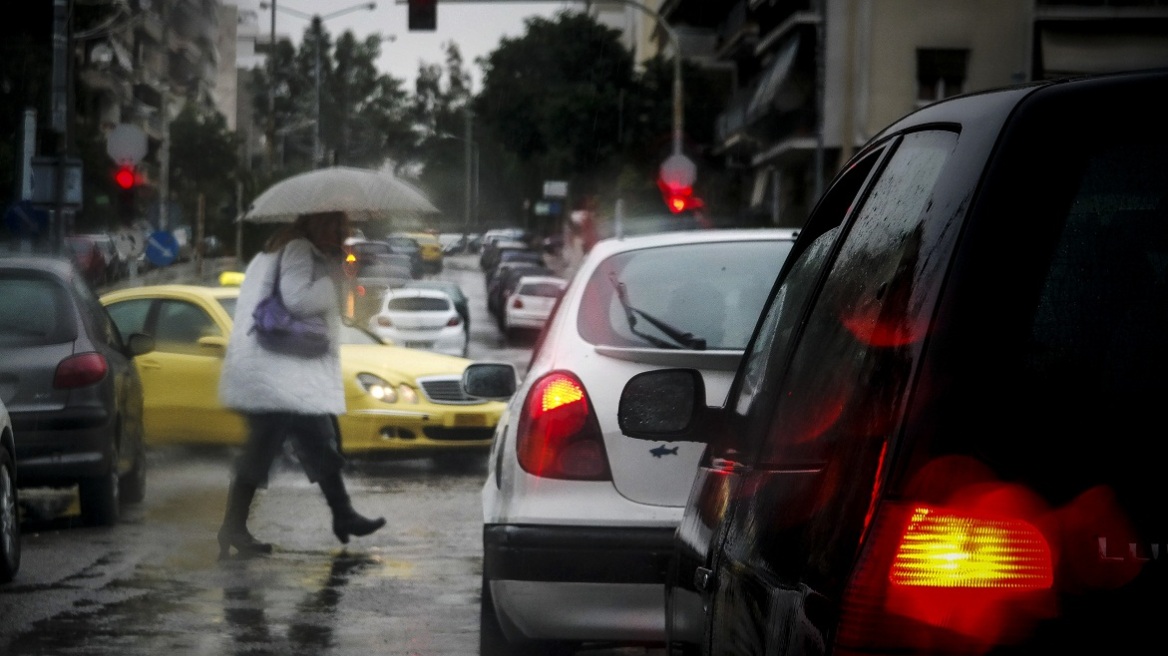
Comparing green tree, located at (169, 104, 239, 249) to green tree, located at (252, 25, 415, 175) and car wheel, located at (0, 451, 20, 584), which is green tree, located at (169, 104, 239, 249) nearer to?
green tree, located at (252, 25, 415, 175)

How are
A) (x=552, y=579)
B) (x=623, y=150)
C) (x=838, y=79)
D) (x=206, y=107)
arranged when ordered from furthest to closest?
(x=206, y=107), (x=623, y=150), (x=838, y=79), (x=552, y=579)

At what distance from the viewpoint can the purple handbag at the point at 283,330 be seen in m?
9.88

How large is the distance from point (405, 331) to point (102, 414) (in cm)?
2270

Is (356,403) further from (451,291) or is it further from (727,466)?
(451,291)

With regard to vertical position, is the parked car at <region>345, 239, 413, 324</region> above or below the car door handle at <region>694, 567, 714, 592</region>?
below

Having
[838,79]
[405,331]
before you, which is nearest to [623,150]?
[838,79]

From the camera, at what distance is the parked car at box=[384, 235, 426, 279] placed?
6938cm

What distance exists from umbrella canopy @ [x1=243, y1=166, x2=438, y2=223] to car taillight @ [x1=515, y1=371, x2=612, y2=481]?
4628mm

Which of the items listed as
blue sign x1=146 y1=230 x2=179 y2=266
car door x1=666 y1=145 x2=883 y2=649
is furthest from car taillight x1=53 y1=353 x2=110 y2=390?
blue sign x1=146 y1=230 x2=179 y2=266

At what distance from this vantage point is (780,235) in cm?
655

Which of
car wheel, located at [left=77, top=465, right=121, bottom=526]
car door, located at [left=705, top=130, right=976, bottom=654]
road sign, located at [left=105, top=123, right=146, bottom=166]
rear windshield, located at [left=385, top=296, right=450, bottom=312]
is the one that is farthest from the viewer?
rear windshield, located at [left=385, top=296, right=450, bottom=312]

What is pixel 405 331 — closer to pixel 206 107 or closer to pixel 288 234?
pixel 288 234

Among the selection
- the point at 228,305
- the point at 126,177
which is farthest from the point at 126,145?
the point at 228,305

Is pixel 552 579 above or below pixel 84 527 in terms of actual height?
above
